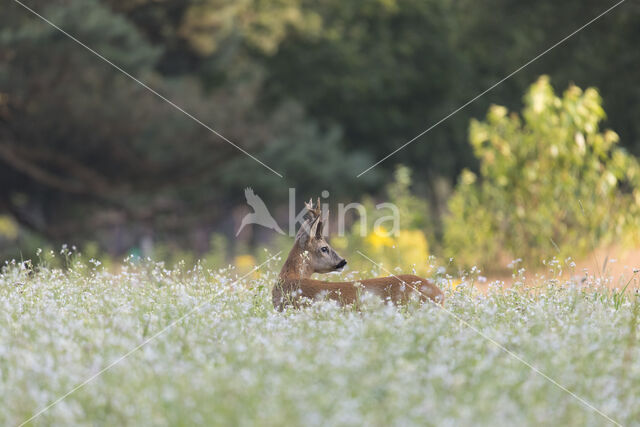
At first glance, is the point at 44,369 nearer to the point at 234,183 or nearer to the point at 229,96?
the point at 229,96

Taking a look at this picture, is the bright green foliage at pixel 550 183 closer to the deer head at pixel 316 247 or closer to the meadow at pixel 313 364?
the deer head at pixel 316 247

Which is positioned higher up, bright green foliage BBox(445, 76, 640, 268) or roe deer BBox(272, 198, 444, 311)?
roe deer BBox(272, 198, 444, 311)

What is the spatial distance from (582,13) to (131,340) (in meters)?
25.8

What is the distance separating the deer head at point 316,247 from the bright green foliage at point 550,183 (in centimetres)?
592

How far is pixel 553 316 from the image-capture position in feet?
18.0

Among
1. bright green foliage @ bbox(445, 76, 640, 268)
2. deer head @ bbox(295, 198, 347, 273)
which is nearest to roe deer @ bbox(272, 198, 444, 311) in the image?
deer head @ bbox(295, 198, 347, 273)

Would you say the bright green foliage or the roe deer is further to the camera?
the bright green foliage

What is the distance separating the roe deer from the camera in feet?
20.3

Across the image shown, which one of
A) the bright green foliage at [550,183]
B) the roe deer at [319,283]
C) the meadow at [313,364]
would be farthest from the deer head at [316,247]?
the bright green foliage at [550,183]

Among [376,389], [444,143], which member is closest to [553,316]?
[376,389]

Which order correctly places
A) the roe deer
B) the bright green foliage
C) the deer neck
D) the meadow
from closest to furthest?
the meadow
the roe deer
the deer neck
the bright green foliage

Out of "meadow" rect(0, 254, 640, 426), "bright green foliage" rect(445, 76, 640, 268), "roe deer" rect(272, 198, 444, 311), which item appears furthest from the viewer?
"bright green foliage" rect(445, 76, 640, 268)

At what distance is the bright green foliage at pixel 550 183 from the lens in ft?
39.6

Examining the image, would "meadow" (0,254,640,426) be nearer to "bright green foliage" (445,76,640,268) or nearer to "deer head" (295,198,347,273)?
"deer head" (295,198,347,273)
